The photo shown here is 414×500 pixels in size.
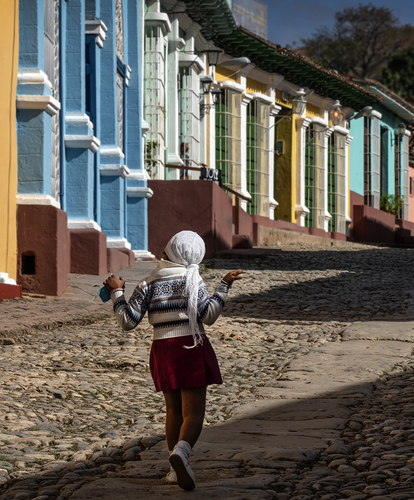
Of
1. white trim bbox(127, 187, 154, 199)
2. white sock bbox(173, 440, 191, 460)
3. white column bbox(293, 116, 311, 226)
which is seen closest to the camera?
white sock bbox(173, 440, 191, 460)

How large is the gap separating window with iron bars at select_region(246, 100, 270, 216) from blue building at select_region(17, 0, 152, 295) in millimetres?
8042

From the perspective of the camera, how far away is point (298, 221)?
24875mm

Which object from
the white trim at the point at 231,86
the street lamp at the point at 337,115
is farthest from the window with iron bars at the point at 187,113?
the street lamp at the point at 337,115

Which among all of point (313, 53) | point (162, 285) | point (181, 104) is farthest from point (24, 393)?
point (313, 53)

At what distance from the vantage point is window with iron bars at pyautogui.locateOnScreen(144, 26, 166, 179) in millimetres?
15656

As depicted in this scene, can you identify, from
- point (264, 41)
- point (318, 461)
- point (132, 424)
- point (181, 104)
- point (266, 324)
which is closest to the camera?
point (318, 461)

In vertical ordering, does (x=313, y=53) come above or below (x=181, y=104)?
above

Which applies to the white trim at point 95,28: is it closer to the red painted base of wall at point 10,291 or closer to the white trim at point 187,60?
the red painted base of wall at point 10,291

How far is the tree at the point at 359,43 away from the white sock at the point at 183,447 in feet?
141

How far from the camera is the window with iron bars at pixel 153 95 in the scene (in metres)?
15.7

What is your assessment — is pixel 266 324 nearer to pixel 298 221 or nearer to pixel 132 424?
pixel 132 424

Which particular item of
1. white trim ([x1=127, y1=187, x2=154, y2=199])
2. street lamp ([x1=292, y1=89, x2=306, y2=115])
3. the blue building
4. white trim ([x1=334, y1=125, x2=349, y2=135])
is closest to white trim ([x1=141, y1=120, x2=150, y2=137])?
the blue building

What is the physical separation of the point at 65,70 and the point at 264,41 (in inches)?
456

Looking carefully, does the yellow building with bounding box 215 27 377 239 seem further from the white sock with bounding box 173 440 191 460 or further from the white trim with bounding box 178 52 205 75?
the white sock with bounding box 173 440 191 460
